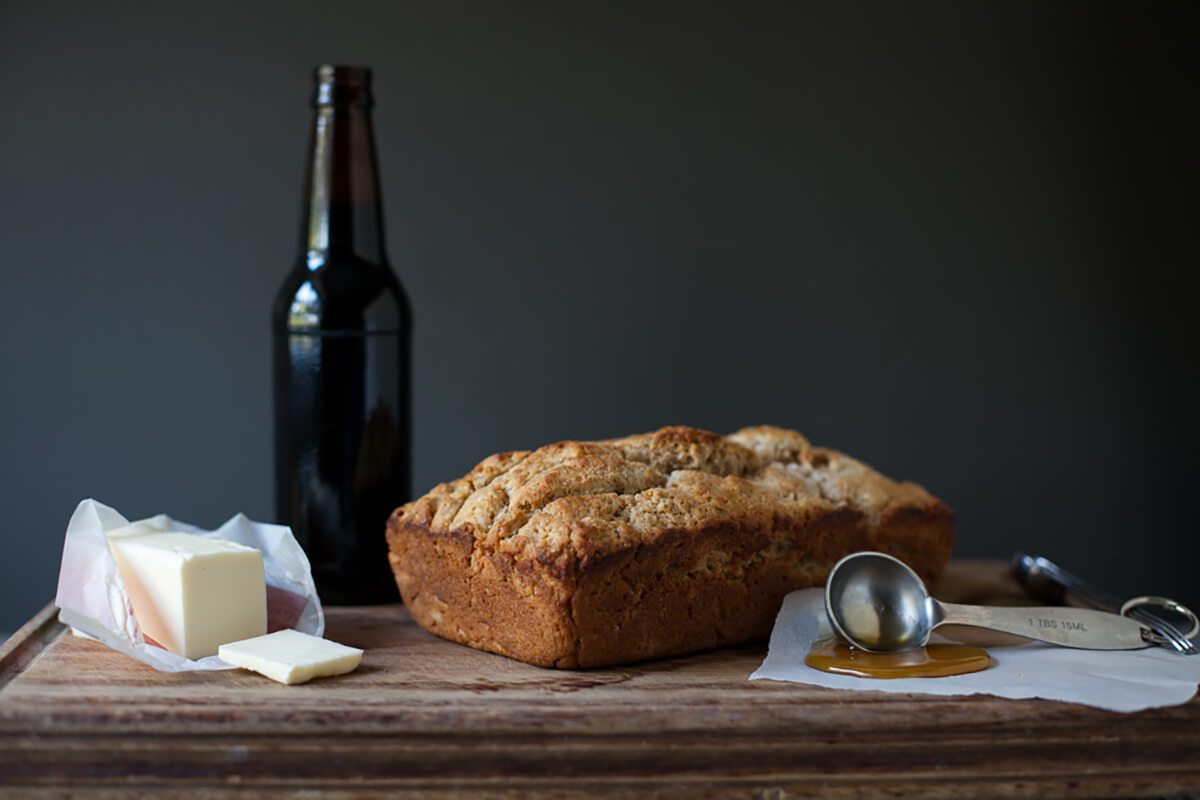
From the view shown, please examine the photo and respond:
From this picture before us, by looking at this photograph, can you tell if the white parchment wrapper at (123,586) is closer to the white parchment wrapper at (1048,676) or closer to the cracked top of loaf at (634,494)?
the cracked top of loaf at (634,494)

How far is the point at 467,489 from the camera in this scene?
1629 millimetres

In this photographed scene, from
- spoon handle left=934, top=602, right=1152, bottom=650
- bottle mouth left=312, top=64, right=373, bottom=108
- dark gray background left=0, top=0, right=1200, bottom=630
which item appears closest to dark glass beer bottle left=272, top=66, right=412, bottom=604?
bottle mouth left=312, top=64, right=373, bottom=108

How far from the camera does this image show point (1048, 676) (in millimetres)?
1362

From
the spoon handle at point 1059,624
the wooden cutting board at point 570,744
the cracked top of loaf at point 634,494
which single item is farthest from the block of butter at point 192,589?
the spoon handle at point 1059,624

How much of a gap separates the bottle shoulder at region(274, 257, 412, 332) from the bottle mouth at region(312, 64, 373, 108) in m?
0.24

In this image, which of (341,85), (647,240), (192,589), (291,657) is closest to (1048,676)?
(291,657)

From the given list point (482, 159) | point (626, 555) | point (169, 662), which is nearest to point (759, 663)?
point (626, 555)

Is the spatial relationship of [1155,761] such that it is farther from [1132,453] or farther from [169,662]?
A: [1132,453]

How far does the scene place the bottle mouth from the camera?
5.80 feet

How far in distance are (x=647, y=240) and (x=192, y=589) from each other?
1.35 metres

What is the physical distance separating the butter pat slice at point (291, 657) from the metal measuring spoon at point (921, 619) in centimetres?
61

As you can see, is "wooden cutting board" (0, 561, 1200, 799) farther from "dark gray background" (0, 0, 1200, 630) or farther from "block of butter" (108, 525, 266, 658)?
"dark gray background" (0, 0, 1200, 630)

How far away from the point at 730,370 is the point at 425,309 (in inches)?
26.6

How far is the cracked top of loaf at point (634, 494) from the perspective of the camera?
57.2 inches
